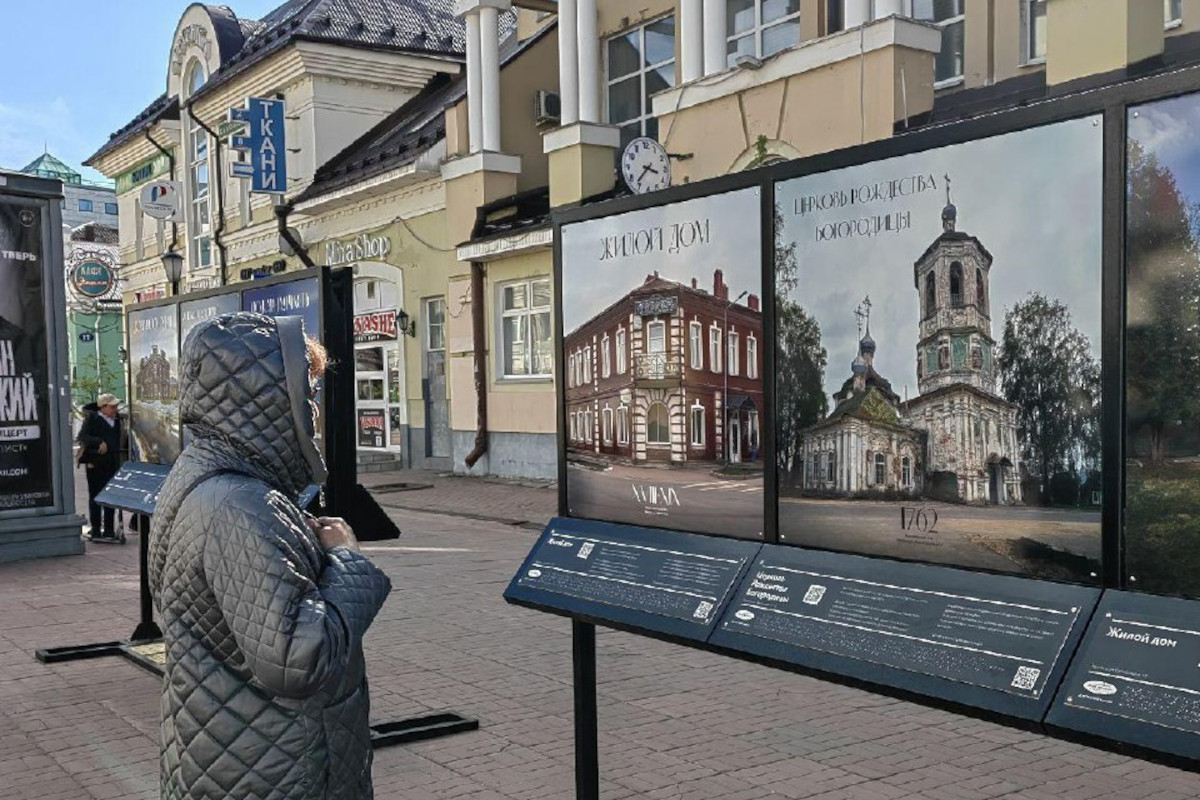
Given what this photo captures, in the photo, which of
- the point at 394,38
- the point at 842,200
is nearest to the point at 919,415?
the point at 842,200

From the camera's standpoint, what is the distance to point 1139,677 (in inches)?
102

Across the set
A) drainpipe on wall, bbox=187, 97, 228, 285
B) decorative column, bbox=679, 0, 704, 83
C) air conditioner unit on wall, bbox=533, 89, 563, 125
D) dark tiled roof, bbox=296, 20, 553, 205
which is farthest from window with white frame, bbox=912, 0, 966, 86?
drainpipe on wall, bbox=187, 97, 228, 285

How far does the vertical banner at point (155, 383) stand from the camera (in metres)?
7.89

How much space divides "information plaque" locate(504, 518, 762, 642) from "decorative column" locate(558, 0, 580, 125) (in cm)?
1438

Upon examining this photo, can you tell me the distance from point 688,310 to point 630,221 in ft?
1.45

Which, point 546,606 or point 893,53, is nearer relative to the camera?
point 546,606

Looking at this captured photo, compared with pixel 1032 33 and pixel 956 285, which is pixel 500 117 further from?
pixel 956 285

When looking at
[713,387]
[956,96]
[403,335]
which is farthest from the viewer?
[403,335]

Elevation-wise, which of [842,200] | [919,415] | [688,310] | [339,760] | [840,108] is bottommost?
[339,760]

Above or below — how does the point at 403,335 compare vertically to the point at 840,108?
below

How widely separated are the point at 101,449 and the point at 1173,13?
1236cm

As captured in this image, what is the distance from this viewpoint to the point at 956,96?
532 inches

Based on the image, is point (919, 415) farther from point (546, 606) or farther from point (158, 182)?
point (158, 182)

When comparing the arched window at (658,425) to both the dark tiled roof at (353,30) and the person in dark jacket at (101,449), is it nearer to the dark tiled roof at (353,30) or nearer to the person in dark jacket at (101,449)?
the person in dark jacket at (101,449)
